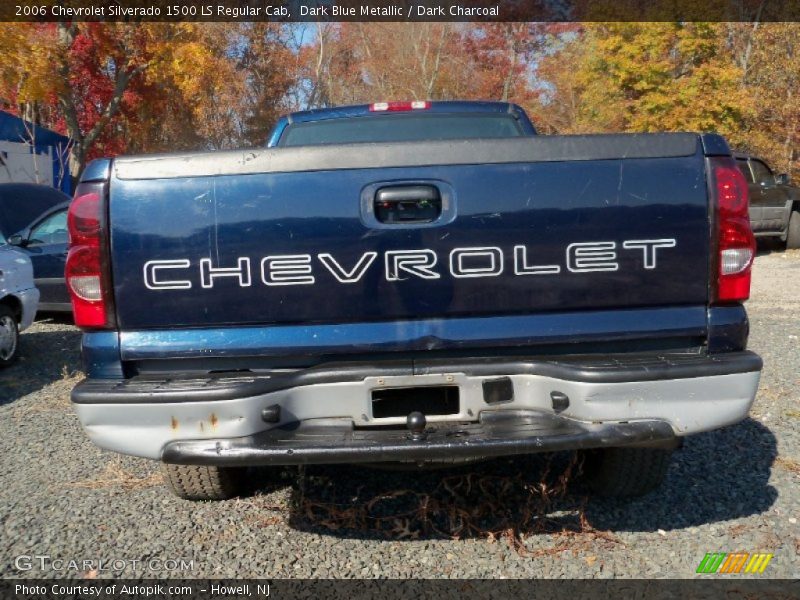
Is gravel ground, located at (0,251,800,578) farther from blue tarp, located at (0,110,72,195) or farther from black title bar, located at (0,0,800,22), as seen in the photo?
blue tarp, located at (0,110,72,195)

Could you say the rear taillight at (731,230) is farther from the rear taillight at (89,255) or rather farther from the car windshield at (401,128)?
the rear taillight at (89,255)

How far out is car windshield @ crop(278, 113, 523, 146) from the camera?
4.07 metres

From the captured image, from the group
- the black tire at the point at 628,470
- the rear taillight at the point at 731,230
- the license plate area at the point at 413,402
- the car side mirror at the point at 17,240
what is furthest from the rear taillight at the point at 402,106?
the car side mirror at the point at 17,240

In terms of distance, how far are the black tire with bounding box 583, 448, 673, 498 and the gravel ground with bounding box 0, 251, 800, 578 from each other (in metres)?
0.10

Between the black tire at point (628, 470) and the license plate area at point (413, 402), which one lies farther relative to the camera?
the black tire at point (628, 470)

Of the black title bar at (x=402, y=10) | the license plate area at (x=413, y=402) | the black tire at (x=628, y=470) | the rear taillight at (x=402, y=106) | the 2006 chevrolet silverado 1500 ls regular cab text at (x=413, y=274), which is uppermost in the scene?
the black title bar at (x=402, y=10)

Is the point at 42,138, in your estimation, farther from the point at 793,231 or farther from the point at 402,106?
the point at 793,231

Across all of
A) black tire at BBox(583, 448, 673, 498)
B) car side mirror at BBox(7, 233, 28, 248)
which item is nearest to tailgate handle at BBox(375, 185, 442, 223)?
black tire at BBox(583, 448, 673, 498)

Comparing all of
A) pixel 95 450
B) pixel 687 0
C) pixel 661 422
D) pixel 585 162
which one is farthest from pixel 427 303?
pixel 687 0

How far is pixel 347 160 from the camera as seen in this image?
2471mm

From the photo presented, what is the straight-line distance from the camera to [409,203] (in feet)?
8.14

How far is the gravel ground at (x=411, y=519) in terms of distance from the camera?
2.74 m

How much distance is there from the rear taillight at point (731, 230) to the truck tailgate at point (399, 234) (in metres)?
0.06

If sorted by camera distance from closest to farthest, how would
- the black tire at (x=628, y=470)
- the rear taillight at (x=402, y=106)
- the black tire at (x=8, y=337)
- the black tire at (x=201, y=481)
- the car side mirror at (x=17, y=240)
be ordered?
the black tire at (x=628, y=470)
the black tire at (x=201, y=481)
the rear taillight at (x=402, y=106)
the black tire at (x=8, y=337)
the car side mirror at (x=17, y=240)
